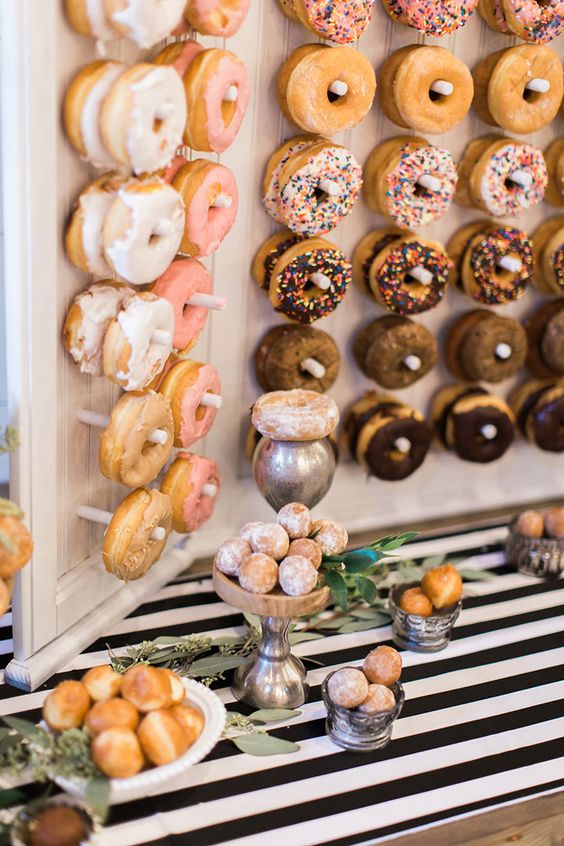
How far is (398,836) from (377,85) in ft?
4.29

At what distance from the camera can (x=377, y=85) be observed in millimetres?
1843

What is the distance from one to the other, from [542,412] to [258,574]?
104cm

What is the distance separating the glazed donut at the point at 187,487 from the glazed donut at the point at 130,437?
0.50ft

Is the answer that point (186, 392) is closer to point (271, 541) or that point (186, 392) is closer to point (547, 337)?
point (271, 541)

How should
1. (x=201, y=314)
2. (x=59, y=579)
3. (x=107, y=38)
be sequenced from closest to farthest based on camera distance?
(x=107, y=38)
(x=59, y=579)
(x=201, y=314)

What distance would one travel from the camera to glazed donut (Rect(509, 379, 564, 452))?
2193 millimetres

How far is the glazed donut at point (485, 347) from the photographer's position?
205 centimetres

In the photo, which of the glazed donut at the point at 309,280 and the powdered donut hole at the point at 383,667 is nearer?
the powdered donut hole at the point at 383,667

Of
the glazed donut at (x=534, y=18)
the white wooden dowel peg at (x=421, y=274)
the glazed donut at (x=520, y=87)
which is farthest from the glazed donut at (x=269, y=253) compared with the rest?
the glazed donut at (x=534, y=18)

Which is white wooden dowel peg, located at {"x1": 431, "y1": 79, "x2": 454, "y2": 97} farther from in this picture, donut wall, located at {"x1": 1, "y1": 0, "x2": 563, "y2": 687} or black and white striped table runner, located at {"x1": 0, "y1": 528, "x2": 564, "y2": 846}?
black and white striped table runner, located at {"x1": 0, "y1": 528, "x2": 564, "y2": 846}

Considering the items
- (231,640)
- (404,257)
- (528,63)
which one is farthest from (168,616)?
(528,63)

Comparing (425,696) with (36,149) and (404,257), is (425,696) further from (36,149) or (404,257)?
(36,149)

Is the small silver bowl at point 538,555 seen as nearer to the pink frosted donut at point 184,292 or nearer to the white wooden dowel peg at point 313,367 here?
the white wooden dowel peg at point 313,367

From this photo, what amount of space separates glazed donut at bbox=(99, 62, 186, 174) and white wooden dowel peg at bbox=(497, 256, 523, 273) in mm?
858
